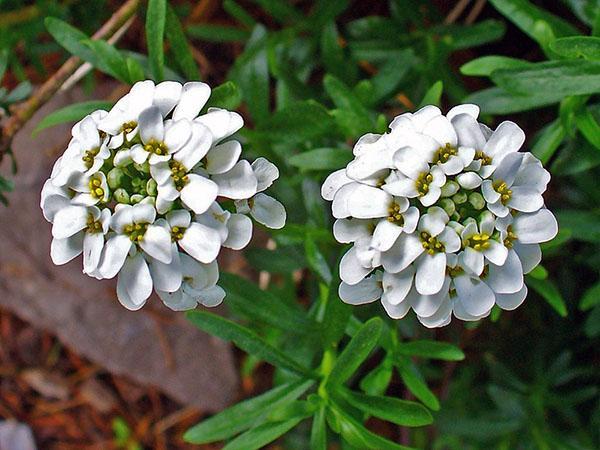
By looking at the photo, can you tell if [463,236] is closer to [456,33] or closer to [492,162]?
[492,162]

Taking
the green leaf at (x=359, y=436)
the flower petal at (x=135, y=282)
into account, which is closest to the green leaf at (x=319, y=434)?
the green leaf at (x=359, y=436)

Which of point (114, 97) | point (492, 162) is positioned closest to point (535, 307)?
point (492, 162)

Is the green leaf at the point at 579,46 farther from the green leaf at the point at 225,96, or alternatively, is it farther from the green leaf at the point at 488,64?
the green leaf at the point at 225,96

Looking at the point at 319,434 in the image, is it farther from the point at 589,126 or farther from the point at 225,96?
the point at 589,126

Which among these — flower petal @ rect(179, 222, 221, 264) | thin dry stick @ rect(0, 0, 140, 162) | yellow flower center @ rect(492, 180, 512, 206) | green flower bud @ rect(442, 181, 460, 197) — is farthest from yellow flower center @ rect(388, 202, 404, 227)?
thin dry stick @ rect(0, 0, 140, 162)

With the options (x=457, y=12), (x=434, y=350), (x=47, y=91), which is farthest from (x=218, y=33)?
(x=434, y=350)
